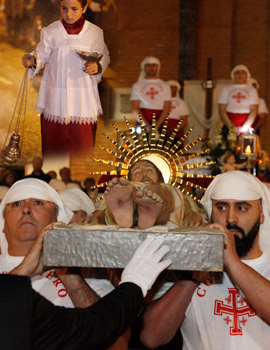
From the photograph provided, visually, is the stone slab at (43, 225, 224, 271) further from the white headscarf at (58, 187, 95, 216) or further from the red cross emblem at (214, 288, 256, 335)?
the white headscarf at (58, 187, 95, 216)

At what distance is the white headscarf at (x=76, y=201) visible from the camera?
4.88 meters

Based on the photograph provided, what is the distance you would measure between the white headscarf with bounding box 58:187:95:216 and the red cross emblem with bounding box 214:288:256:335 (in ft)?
4.72

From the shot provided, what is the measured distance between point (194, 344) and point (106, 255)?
1.07 meters

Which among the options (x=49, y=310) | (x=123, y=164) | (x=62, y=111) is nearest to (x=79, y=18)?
(x=62, y=111)

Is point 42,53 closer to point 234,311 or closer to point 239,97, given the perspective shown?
point 234,311

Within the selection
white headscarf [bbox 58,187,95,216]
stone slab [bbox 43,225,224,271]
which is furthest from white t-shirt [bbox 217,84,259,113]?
stone slab [bbox 43,225,224,271]

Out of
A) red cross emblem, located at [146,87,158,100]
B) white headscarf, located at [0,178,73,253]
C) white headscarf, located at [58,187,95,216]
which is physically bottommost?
white headscarf, located at [58,187,95,216]

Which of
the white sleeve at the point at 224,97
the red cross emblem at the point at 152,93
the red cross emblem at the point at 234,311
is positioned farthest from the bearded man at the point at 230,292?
the white sleeve at the point at 224,97

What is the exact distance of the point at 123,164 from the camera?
4.92 meters

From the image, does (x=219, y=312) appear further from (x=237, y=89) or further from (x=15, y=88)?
(x=237, y=89)

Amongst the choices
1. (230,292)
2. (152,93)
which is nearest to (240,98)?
(152,93)

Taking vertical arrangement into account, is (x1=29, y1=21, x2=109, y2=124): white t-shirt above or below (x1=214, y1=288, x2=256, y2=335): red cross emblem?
above

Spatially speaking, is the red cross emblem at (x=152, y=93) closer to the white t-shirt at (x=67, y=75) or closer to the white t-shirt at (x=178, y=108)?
the white t-shirt at (x=178, y=108)

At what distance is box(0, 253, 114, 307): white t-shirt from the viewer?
385cm
